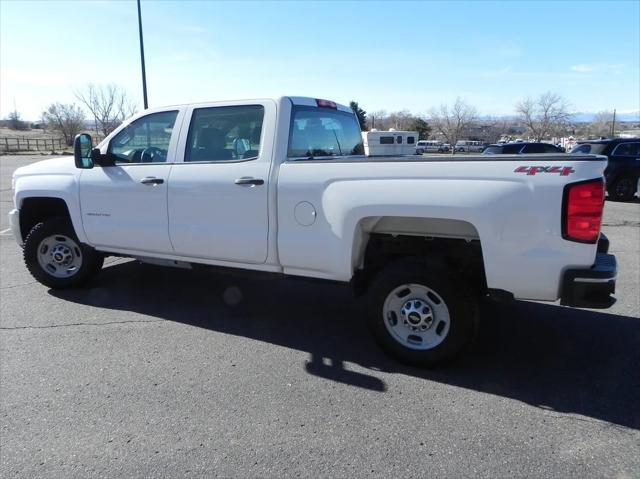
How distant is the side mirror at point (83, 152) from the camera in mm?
4848

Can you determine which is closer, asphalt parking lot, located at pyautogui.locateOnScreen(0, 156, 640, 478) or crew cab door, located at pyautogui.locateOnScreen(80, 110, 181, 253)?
asphalt parking lot, located at pyautogui.locateOnScreen(0, 156, 640, 478)

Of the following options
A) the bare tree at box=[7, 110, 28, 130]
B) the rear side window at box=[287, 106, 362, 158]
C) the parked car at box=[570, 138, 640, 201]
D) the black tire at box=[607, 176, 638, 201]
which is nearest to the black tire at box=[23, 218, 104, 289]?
the rear side window at box=[287, 106, 362, 158]

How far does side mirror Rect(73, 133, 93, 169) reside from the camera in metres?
Answer: 4.85

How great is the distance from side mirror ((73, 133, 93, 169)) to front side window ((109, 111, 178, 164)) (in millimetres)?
209

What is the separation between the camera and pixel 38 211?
221 inches

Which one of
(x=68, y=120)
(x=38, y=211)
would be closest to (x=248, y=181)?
(x=38, y=211)

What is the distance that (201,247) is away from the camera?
4.45 m

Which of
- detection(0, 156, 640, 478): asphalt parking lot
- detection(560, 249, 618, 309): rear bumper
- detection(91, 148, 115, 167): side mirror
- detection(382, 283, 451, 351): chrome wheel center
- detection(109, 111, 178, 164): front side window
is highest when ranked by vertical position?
detection(109, 111, 178, 164): front side window

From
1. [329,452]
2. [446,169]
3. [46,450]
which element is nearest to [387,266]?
[446,169]

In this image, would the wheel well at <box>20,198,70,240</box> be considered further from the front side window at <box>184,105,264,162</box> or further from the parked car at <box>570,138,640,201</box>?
the parked car at <box>570,138,640,201</box>

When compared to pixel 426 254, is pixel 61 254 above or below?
below

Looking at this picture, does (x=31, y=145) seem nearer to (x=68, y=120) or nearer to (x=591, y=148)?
(x=68, y=120)

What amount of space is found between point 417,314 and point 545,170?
1.33m

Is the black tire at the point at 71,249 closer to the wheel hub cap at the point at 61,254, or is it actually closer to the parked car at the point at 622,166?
the wheel hub cap at the point at 61,254
